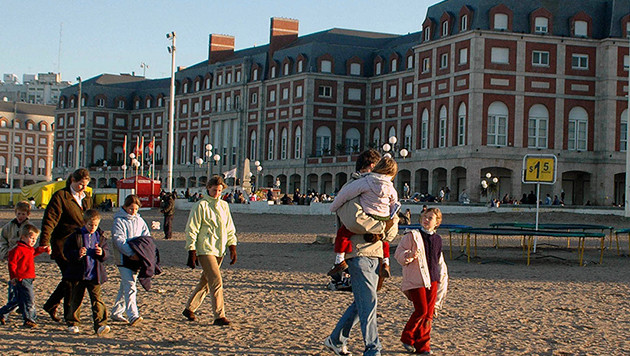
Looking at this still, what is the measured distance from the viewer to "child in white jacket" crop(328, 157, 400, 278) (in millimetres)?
8734

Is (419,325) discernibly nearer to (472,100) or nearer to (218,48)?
(472,100)

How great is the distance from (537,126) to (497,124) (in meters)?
2.65

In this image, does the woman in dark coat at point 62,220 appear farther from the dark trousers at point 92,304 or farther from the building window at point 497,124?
the building window at point 497,124

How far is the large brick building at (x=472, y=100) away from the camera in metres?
57.9

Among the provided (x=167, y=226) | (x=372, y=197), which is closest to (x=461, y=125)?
(x=167, y=226)

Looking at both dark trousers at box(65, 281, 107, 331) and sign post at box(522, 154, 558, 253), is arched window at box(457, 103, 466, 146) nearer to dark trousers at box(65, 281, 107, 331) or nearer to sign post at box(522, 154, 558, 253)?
sign post at box(522, 154, 558, 253)

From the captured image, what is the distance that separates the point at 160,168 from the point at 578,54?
53.6 m

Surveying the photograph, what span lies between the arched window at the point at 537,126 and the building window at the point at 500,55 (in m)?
3.46

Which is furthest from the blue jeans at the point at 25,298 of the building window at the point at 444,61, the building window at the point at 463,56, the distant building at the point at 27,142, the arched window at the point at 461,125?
the distant building at the point at 27,142

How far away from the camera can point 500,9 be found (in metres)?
57.9

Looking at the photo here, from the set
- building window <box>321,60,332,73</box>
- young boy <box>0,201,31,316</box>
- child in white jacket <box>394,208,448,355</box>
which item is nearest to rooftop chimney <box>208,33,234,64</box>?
building window <box>321,60,332,73</box>

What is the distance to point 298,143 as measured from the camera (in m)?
79.1

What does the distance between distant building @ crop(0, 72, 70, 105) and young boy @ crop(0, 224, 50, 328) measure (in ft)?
509

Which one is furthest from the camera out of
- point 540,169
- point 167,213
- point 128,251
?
point 167,213
